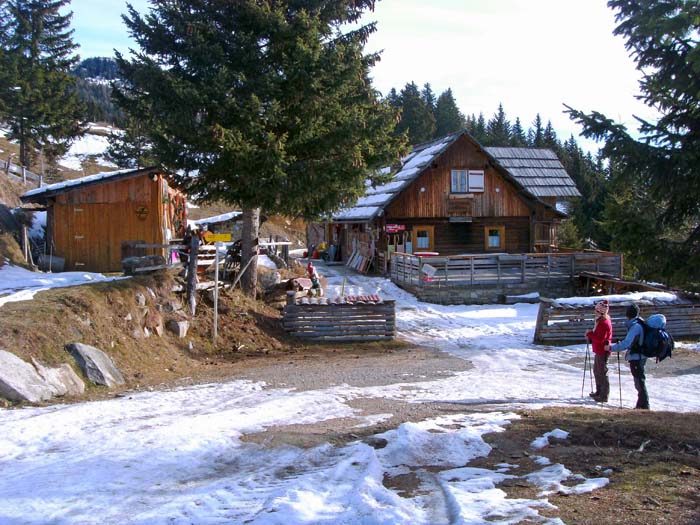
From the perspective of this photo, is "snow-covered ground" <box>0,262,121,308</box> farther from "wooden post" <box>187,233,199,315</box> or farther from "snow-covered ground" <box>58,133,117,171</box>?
"snow-covered ground" <box>58,133,117,171</box>

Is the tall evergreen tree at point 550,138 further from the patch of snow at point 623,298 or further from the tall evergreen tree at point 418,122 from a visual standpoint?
the patch of snow at point 623,298

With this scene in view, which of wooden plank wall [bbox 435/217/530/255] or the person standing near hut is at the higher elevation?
wooden plank wall [bbox 435/217/530/255]

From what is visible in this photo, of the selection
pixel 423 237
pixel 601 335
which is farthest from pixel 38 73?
pixel 601 335

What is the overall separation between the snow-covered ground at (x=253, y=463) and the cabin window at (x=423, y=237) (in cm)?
2153

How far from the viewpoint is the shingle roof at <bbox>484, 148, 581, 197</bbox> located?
43.9 m

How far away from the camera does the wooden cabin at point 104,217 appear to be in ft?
66.4

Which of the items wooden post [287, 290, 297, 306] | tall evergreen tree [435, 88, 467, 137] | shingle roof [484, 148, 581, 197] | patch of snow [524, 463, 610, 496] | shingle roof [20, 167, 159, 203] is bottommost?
patch of snow [524, 463, 610, 496]

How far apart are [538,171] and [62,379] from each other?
40656 millimetres

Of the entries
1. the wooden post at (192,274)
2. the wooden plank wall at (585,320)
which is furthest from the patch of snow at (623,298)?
the wooden post at (192,274)

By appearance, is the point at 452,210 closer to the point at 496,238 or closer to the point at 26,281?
the point at 496,238

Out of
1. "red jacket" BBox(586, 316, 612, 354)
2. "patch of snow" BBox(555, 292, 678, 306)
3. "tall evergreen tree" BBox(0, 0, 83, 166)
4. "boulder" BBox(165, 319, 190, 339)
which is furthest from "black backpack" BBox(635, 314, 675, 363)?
"tall evergreen tree" BBox(0, 0, 83, 166)

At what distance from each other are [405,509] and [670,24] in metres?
7.08

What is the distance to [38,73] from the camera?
3984cm

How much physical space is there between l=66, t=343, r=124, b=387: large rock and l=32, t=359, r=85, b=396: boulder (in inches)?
12.5
